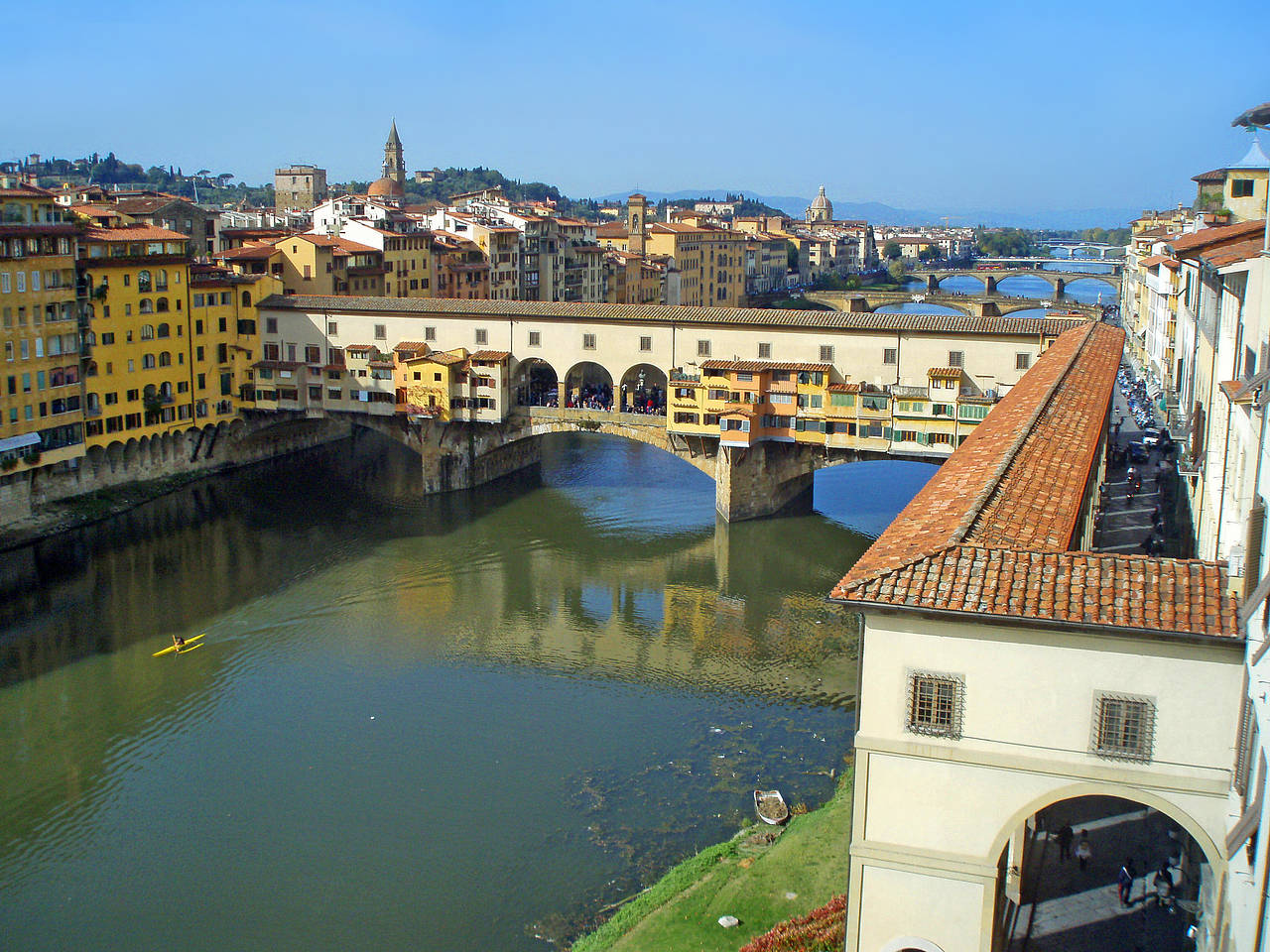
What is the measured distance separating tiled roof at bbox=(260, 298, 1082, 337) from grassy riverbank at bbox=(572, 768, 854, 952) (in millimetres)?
19475

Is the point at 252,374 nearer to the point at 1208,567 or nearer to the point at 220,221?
the point at 220,221

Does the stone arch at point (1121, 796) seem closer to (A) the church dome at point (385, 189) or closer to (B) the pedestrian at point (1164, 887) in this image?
(B) the pedestrian at point (1164, 887)

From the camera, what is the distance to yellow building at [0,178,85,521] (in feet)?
104

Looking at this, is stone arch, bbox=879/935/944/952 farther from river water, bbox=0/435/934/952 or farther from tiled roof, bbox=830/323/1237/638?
river water, bbox=0/435/934/952

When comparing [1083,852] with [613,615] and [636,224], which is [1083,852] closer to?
[613,615]

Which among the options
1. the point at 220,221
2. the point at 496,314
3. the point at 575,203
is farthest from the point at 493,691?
the point at 575,203

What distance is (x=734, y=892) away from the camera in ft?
49.9

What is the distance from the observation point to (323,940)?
15.0 metres

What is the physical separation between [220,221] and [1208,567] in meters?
63.5

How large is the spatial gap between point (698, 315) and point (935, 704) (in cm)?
2600

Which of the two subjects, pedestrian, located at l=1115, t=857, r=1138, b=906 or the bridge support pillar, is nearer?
pedestrian, located at l=1115, t=857, r=1138, b=906

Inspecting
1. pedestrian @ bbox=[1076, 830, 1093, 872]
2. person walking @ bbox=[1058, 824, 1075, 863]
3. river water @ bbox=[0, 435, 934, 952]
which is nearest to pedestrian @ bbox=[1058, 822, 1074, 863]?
person walking @ bbox=[1058, 824, 1075, 863]

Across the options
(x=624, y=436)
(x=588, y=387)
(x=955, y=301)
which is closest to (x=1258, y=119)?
(x=624, y=436)

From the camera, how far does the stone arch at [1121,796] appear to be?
10422 mm
